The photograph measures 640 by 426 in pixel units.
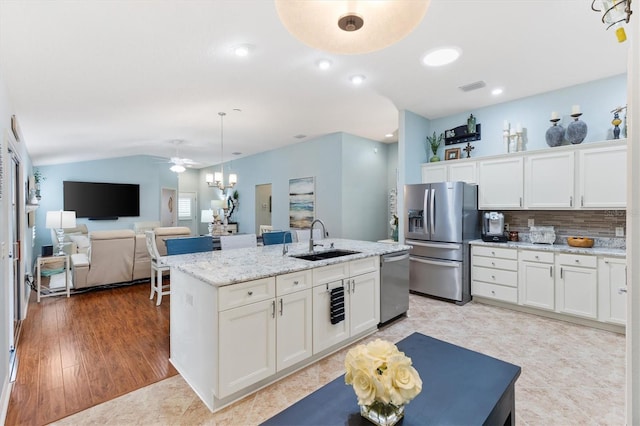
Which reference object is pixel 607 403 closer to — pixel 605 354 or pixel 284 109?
pixel 605 354

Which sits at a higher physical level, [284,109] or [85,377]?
[284,109]

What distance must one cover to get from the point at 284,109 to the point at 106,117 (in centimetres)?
246

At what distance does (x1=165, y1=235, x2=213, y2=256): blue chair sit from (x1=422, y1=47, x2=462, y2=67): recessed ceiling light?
9.79 ft

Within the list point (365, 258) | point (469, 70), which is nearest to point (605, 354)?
point (365, 258)

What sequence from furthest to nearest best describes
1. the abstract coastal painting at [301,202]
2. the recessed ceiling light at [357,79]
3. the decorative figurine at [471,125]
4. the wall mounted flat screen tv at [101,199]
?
the wall mounted flat screen tv at [101,199], the abstract coastal painting at [301,202], the decorative figurine at [471,125], the recessed ceiling light at [357,79]

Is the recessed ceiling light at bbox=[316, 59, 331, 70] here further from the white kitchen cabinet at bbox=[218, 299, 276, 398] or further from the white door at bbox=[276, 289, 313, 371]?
the white kitchen cabinet at bbox=[218, 299, 276, 398]

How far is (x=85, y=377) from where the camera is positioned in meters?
2.39

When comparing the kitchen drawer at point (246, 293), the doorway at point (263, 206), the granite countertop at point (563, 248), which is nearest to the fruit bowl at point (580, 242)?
the granite countertop at point (563, 248)

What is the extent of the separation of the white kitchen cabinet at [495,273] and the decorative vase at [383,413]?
3563 millimetres

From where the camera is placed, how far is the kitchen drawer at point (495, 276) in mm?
3838

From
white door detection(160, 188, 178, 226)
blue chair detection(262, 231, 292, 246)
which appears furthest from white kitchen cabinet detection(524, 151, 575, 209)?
white door detection(160, 188, 178, 226)

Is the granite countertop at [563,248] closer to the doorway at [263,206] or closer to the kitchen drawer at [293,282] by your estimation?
the kitchen drawer at [293,282]

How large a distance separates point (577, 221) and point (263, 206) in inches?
255

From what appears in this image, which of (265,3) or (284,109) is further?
(284,109)
